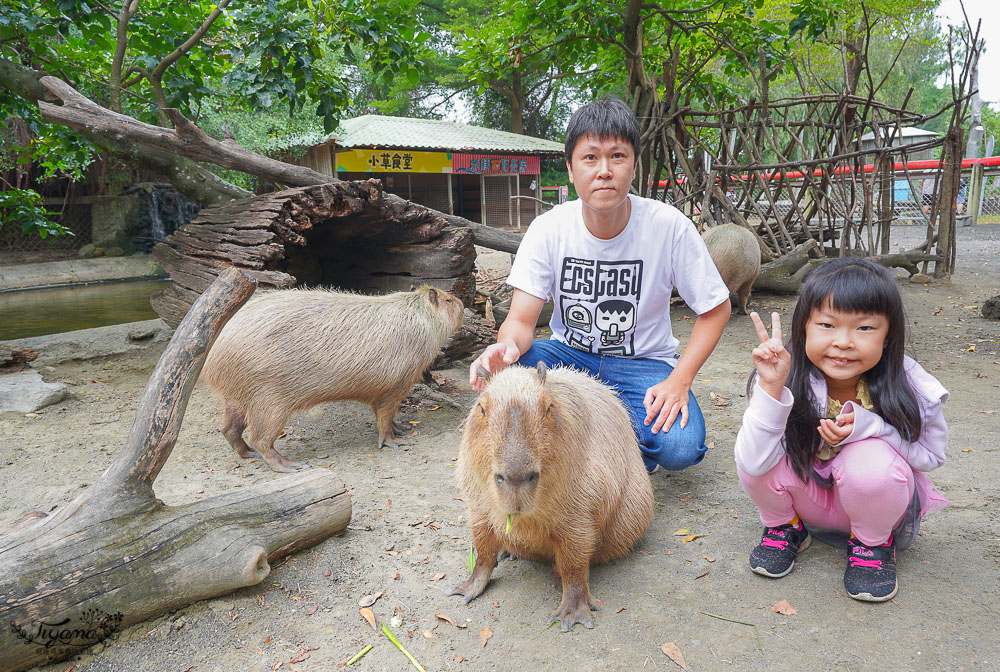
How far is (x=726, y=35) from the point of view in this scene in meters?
6.36

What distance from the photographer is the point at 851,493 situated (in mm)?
1814

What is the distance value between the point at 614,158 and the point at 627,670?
157 cm

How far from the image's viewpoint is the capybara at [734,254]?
593cm

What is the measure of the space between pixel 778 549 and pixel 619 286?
43.3 inches

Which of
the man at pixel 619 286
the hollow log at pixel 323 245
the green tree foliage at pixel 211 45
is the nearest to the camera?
the man at pixel 619 286

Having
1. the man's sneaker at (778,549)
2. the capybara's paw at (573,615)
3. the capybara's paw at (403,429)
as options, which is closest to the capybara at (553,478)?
the capybara's paw at (573,615)

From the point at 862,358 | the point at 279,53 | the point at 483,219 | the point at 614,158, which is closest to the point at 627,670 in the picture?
the point at 862,358

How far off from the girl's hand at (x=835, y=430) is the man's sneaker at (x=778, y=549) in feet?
1.42

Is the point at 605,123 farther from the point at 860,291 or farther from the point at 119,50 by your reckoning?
the point at 119,50

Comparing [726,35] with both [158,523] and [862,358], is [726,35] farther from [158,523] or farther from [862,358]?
[158,523]

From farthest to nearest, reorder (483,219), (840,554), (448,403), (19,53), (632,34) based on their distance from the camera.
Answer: (483,219)
(632,34)
(19,53)
(448,403)
(840,554)

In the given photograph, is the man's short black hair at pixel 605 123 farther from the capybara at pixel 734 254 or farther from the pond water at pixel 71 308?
the pond water at pixel 71 308

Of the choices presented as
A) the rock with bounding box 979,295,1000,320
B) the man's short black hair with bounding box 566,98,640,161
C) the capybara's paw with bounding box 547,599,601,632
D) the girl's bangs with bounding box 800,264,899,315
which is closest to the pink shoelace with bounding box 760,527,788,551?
the capybara's paw with bounding box 547,599,601,632

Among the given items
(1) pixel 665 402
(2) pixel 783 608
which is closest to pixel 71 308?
(1) pixel 665 402
